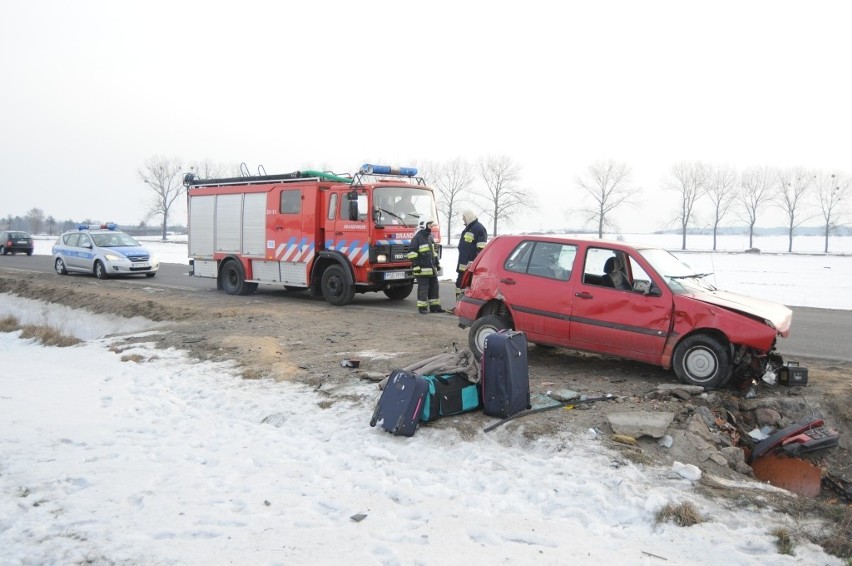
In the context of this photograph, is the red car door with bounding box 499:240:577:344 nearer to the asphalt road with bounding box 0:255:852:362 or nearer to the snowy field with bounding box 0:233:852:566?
the snowy field with bounding box 0:233:852:566

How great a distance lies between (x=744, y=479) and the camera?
495 cm

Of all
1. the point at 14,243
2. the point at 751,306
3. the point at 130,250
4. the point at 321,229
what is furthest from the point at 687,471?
the point at 14,243

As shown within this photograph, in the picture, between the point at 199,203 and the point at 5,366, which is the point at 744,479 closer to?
the point at 5,366

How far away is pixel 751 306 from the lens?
6.99m

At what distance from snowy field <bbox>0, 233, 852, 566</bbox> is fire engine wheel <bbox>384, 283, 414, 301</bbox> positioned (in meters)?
7.96

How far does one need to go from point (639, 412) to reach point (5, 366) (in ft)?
28.6

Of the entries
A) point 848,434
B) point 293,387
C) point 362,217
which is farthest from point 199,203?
point 848,434

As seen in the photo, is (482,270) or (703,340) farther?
(482,270)

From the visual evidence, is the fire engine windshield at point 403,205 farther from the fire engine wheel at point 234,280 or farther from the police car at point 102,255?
the police car at point 102,255

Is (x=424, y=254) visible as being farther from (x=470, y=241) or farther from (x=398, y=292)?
(x=398, y=292)

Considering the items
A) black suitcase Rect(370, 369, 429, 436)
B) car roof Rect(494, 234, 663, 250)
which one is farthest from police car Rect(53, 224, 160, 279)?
black suitcase Rect(370, 369, 429, 436)

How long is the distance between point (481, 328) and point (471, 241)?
4.14 m

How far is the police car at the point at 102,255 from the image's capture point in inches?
827

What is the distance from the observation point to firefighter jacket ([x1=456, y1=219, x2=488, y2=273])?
12.0 meters
